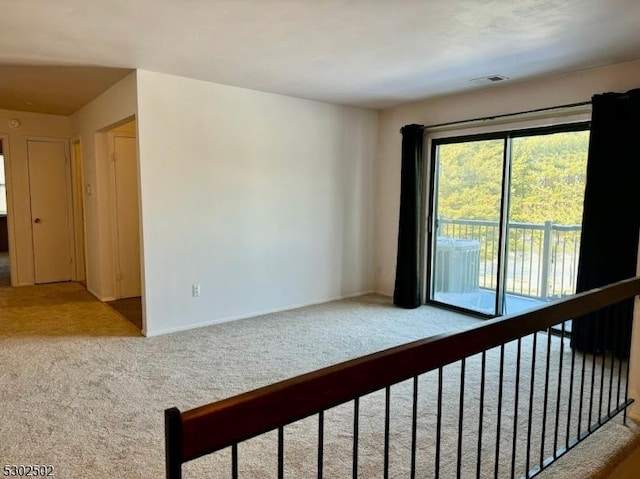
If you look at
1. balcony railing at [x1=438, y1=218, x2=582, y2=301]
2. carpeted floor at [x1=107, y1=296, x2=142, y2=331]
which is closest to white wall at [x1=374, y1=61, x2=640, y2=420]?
balcony railing at [x1=438, y1=218, x2=582, y2=301]

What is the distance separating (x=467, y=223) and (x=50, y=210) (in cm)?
555

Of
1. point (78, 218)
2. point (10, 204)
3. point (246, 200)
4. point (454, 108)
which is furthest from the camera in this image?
point (78, 218)

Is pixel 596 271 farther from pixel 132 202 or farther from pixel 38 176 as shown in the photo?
pixel 38 176

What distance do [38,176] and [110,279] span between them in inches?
80.2

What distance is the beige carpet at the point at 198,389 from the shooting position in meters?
2.11

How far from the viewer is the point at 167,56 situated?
3.34 metres

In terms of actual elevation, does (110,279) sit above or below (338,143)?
below

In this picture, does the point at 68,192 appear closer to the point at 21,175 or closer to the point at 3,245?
the point at 21,175

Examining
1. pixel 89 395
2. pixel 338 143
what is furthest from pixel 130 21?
pixel 338 143

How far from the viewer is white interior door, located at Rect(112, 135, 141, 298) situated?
203 inches

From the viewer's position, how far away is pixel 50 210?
611 centimetres

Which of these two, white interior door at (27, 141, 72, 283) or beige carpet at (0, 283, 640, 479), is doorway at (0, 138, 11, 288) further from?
beige carpet at (0, 283, 640, 479)

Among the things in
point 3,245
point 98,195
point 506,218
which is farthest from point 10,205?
point 506,218

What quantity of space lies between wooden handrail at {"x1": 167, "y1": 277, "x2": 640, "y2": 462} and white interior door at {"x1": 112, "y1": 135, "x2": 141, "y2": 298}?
4.60m
